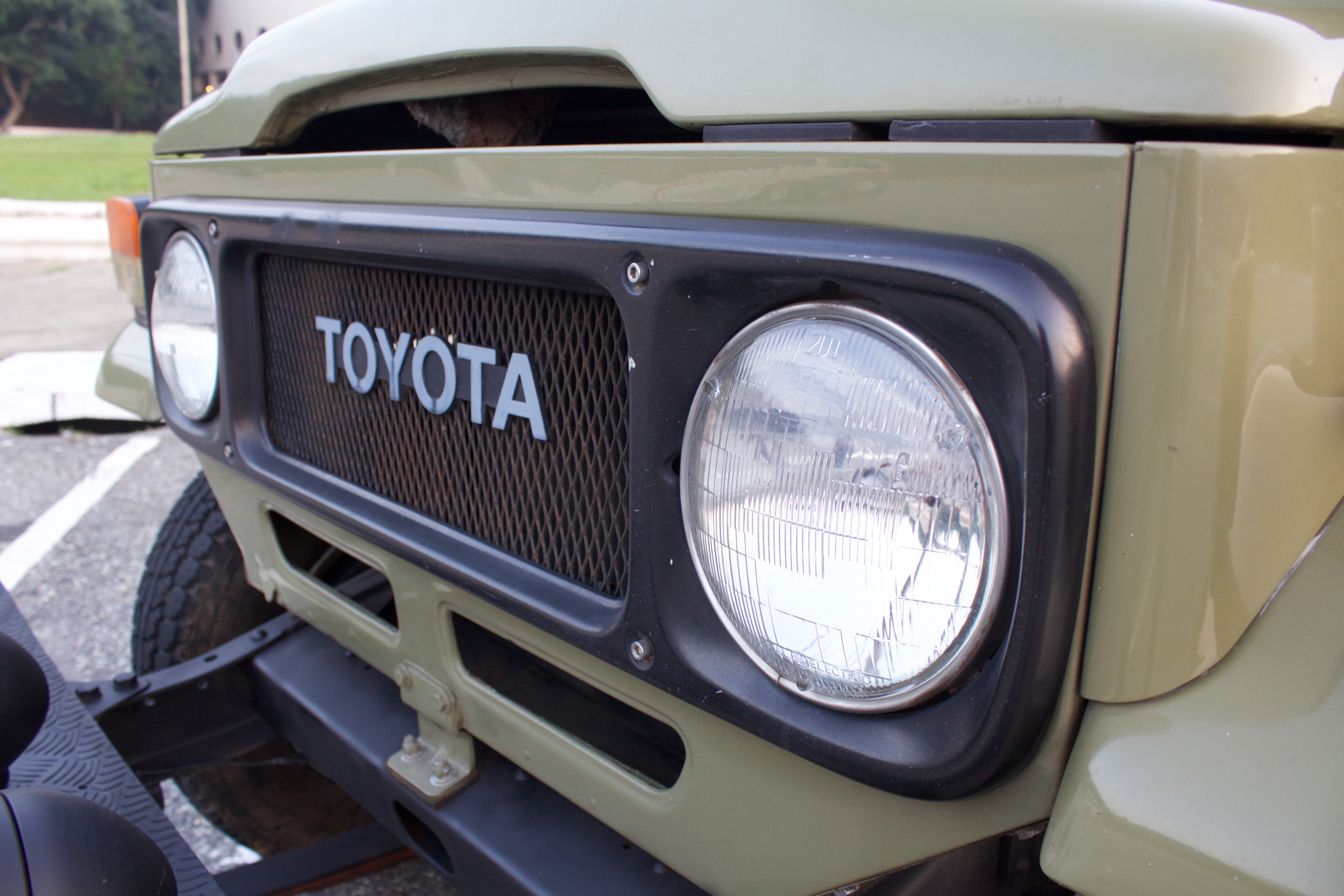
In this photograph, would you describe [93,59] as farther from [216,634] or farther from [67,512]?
[216,634]

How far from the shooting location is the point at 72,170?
1605 centimetres

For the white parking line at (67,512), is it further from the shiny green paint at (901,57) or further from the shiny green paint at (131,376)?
the shiny green paint at (901,57)

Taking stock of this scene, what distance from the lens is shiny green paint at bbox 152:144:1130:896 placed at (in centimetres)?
58

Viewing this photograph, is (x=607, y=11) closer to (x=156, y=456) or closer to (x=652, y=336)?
(x=652, y=336)


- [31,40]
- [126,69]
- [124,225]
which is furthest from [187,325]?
[31,40]

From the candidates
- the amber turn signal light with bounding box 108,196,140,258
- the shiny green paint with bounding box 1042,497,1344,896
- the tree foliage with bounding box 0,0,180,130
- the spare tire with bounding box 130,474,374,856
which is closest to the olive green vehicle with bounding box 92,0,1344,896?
the shiny green paint with bounding box 1042,497,1344,896

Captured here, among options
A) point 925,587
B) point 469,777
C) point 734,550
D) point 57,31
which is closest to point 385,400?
point 469,777

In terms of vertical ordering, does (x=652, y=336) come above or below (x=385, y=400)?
above

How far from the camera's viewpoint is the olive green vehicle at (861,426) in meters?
0.56

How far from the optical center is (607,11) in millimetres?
842

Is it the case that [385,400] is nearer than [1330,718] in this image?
No

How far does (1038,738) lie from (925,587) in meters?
0.12

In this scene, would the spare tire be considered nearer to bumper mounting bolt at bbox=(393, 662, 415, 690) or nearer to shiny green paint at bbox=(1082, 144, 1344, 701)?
bumper mounting bolt at bbox=(393, 662, 415, 690)

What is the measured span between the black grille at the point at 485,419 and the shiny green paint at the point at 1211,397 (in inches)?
18.1
